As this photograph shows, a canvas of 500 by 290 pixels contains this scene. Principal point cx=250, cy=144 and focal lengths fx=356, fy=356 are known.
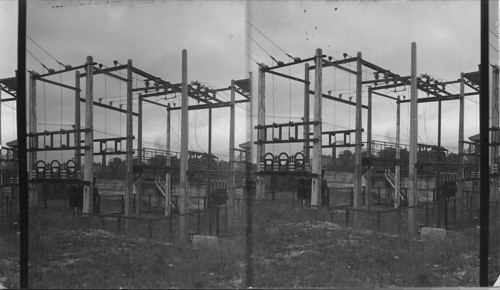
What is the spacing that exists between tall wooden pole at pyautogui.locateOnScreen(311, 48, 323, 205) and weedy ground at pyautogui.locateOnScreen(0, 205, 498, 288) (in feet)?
0.90

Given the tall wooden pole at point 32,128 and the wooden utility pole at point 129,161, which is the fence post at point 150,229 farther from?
the tall wooden pole at point 32,128

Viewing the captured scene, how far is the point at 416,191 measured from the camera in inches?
197

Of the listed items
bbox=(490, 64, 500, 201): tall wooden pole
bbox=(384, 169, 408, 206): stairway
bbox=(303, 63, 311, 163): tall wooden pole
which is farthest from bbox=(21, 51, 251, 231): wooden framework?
bbox=(490, 64, 500, 201): tall wooden pole

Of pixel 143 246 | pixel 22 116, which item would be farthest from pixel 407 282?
pixel 22 116

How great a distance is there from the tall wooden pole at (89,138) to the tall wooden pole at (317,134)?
3041 mm

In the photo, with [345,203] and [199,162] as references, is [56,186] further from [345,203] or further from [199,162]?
[345,203]

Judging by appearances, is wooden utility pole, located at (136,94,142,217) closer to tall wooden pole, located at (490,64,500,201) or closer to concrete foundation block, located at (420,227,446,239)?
concrete foundation block, located at (420,227,446,239)

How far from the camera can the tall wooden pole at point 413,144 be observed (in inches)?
195

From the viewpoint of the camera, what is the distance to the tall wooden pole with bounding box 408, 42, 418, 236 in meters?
4.95

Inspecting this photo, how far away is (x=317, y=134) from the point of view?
487 cm

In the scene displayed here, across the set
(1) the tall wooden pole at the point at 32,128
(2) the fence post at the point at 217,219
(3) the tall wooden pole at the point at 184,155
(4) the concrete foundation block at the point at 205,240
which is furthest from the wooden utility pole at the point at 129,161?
(1) the tall wooden pole at the point at 32,128

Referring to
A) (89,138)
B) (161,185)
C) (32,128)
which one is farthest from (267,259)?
(32,128)

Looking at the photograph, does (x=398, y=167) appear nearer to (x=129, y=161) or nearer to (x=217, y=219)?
(x=217, y=219)

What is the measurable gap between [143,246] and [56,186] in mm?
1665
